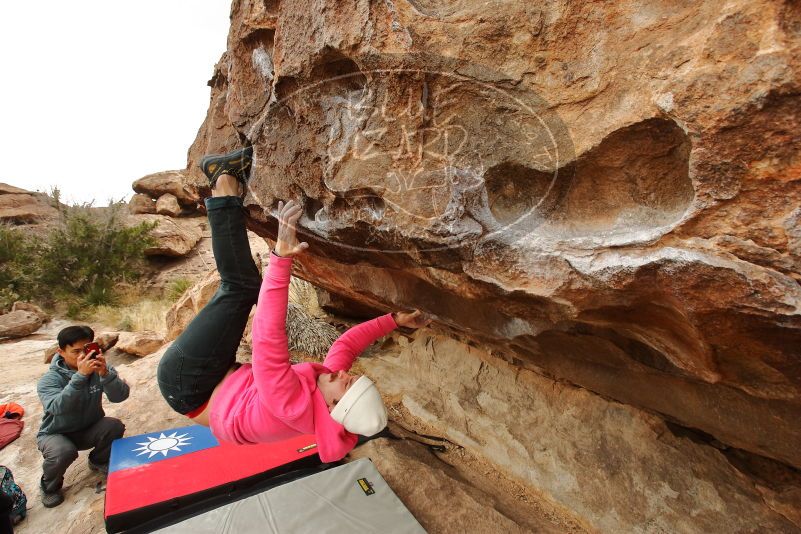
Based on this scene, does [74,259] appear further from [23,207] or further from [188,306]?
[188,306]

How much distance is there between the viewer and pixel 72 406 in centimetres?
295

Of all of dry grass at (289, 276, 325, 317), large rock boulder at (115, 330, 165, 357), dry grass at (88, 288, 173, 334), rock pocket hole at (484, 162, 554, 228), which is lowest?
dry grass at (88, 288, 173, 334)

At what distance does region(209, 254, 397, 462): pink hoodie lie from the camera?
1553mm

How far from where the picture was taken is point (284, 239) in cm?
164

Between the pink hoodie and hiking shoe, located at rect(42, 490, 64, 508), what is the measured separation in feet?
6.75

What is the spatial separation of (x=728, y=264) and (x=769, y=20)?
0.54m

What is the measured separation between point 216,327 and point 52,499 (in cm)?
234

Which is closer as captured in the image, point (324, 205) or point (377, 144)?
point (377, 144)

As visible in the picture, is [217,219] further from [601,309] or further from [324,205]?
[601,309]

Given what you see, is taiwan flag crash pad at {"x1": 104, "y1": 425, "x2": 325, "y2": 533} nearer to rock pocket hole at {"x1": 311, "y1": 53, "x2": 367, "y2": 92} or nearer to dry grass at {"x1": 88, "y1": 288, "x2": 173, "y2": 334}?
rock pocket hole at {"x1": 311, "y1": 53, "x2": 367, "y2": 92}

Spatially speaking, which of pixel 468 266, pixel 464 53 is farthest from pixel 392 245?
pixel 464 53

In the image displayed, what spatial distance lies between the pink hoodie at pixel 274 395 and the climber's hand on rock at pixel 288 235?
0.04 metres

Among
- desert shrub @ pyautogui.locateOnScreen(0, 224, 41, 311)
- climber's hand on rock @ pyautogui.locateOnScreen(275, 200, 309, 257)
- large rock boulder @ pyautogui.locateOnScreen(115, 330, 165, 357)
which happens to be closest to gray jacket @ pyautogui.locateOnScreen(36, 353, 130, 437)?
climber's hand on rock @ pyautogui.locateOnScreen(275, 200, 309, 257)

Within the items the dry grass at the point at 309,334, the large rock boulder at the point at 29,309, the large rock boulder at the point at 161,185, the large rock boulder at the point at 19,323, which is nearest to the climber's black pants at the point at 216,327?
the dry grass at the point at 309,334
